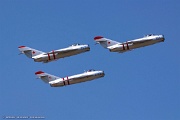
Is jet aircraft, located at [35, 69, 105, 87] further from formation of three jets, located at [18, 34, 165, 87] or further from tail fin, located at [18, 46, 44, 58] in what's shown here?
tail fin, located at [18, 46, 44, 58]

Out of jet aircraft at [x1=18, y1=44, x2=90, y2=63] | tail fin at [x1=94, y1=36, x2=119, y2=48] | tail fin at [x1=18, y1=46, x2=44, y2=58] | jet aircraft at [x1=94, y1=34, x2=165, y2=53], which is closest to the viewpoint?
jet aircraft at [x1=18, y1=44, x2=90, y2=63]

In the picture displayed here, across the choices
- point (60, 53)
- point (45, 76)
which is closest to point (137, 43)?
point (60, 53)

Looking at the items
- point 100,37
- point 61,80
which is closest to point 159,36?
point 100,37

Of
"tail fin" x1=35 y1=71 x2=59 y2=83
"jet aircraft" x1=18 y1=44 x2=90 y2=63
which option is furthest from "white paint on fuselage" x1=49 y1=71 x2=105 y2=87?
"jet aircraft" x1=18 y1=44 x2=90 y2=63

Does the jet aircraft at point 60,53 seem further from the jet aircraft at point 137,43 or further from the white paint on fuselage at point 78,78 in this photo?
the jet aircraft at point 137,43

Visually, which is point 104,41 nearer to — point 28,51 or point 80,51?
point 80,51

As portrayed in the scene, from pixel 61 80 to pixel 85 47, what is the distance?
8.59 m

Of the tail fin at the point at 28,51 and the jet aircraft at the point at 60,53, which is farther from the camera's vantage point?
the tail fin at the point at 28,51

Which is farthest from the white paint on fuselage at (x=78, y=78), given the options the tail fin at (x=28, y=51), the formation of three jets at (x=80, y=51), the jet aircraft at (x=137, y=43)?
the tail fin at (x=28, y=51)

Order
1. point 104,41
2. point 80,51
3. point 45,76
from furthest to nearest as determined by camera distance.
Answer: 1. point 45,76
2. point 104,41
3. point 80,51

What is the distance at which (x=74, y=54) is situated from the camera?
117500 millimetres

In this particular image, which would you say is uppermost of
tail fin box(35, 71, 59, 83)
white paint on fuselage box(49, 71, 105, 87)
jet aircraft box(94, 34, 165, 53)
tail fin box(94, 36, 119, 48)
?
tail fin box(94, 36, 119, 48)

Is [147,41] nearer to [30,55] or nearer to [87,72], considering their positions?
[87,72]

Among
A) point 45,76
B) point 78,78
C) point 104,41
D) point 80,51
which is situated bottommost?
point 78,78
